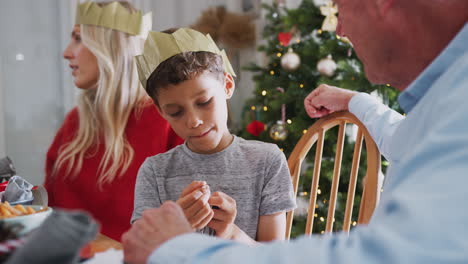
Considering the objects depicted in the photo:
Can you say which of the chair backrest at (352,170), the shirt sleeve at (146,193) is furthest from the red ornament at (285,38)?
the shirt sleeve at (146,193)

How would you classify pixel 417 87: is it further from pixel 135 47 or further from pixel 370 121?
pixel 135 47

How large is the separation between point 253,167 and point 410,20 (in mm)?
559

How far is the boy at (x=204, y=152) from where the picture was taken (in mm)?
1057

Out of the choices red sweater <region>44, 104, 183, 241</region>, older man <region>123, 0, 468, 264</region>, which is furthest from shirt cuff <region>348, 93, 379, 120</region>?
red sweater <region>44, 104, 183, 241</region>

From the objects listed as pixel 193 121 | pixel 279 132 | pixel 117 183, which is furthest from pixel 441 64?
pixel 279 132

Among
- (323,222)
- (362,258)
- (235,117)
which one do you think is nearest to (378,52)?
(362,258)

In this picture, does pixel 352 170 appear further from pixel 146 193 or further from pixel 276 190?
pixel 146 193

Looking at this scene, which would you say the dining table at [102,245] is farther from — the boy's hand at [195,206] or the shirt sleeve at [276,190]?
the shirt sleeve at [276,190]

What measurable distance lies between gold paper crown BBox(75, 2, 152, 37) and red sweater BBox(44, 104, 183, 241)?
0.99 ft

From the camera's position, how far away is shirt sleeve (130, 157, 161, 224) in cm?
109

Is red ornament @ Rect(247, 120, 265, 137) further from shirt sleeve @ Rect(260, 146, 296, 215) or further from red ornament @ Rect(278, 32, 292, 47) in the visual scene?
shirt sleeve @ Rect(260, 146, 296, 215)

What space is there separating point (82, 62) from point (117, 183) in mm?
473

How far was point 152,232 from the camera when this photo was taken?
56 cm

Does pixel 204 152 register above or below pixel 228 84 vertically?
below
